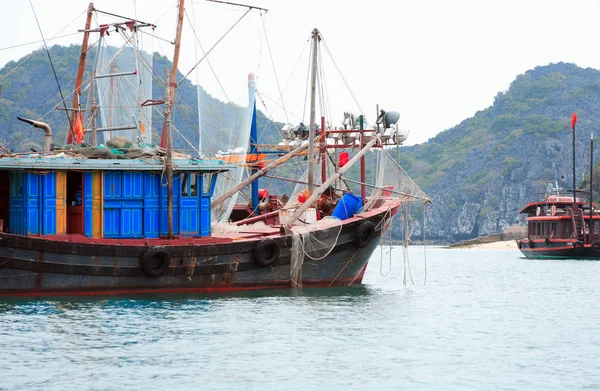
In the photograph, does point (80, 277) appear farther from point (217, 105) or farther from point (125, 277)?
point (217, 105)

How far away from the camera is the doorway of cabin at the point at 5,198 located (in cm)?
2333

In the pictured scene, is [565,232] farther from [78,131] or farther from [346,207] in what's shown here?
[78,131]

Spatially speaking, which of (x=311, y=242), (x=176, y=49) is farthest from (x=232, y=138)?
(x=311, y=242)

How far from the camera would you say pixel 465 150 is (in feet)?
580

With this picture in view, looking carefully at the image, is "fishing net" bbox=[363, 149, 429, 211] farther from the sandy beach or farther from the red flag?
the sandy beach

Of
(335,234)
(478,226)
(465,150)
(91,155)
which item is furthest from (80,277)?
(465,150)

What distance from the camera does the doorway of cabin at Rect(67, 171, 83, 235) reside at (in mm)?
23641

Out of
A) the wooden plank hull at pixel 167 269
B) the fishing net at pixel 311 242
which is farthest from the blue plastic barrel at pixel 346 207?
the fishing net at pixel 311 242

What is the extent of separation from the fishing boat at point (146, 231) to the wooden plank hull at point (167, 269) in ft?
0.08

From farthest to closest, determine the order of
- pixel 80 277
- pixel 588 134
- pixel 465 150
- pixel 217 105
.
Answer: pixel 465 150 → pixel 588 134 → pixel 217 105 → pixel 80 277

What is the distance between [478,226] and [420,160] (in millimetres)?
25875

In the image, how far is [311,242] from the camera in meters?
25.8

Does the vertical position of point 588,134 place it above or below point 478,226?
above

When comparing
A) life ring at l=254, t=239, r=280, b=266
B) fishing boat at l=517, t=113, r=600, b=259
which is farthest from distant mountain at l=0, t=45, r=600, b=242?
life ring at l=254, t=239, r=280, b=266
